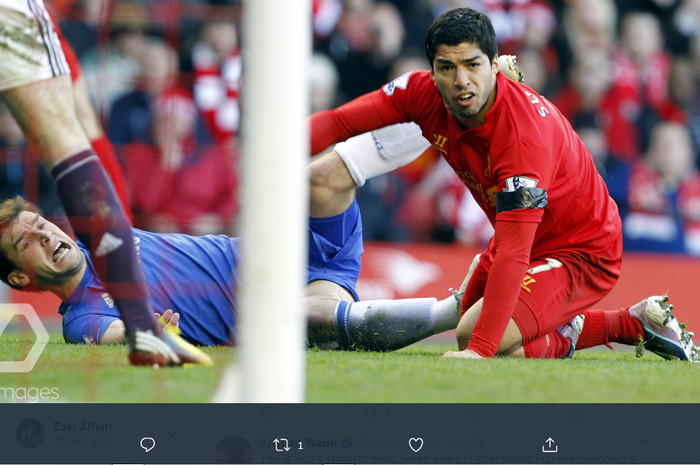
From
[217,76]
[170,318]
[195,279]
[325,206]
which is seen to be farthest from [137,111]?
[170,318]

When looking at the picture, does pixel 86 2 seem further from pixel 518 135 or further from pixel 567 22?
pixel 567 22

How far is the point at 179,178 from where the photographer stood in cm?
412

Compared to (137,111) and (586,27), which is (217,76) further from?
(586,27)

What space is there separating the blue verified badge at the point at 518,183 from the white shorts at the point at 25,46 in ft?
5.07

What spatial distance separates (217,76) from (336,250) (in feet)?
5.50

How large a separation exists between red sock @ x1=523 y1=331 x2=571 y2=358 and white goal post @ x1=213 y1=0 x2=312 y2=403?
→ 1821 mm

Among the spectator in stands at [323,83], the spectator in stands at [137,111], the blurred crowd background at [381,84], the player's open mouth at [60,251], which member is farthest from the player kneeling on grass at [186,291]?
the spectator in stands at [323,83]

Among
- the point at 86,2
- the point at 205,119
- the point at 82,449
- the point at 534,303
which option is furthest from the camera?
the point at 205,119

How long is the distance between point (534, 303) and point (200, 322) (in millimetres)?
1401

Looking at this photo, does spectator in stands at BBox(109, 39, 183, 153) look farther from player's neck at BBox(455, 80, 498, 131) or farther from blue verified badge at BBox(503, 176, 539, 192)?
blue verified badge at BBox(503, 176, 539, 192)

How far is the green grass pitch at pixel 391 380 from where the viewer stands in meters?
1.95

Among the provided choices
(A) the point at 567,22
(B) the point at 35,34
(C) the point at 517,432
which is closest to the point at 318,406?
(C) the point at 517,432

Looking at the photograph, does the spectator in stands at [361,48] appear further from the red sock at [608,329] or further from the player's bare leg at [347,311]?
the red sock at [608,329]

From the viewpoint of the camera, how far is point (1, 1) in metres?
2.38
